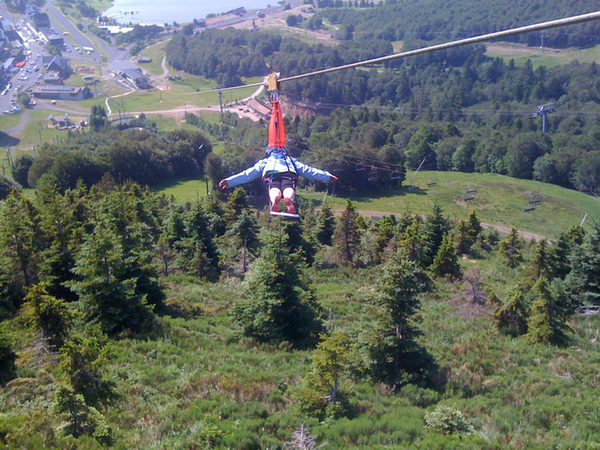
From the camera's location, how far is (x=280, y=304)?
1644 cm

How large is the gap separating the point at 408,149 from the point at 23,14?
12189 cm

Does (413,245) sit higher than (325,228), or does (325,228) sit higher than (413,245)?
(413,245)

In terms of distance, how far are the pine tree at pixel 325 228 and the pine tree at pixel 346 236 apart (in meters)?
3.27

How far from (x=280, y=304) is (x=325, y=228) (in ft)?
59.5

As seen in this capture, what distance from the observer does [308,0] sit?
192 m

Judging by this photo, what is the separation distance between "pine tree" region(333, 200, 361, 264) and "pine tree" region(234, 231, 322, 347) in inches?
526

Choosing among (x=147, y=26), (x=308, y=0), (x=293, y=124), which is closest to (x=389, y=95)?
(x=293, y=124)

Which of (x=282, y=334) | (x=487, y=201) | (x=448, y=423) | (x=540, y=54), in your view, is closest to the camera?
(x=448, y=423)

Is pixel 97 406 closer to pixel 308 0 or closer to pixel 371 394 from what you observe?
pixel 371 394

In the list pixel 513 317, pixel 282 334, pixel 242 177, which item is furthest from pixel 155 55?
pixel 513 317

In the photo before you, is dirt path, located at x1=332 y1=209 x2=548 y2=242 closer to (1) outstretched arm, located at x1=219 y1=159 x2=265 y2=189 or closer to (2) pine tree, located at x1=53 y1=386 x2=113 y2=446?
(1) outstretched arm, located at x1=219 y1=159 x2=265 y2=189

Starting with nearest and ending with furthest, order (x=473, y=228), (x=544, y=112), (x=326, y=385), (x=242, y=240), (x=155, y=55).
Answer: (x=326, y=385), (x=242, y=240), (x=473, y=228), (x=544, y=112), (x=155, y=55)

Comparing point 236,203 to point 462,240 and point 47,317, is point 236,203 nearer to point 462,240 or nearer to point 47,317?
point 462,240

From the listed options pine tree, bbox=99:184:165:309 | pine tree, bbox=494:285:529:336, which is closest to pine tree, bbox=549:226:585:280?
pine tree, bbox=494:285:529:336
